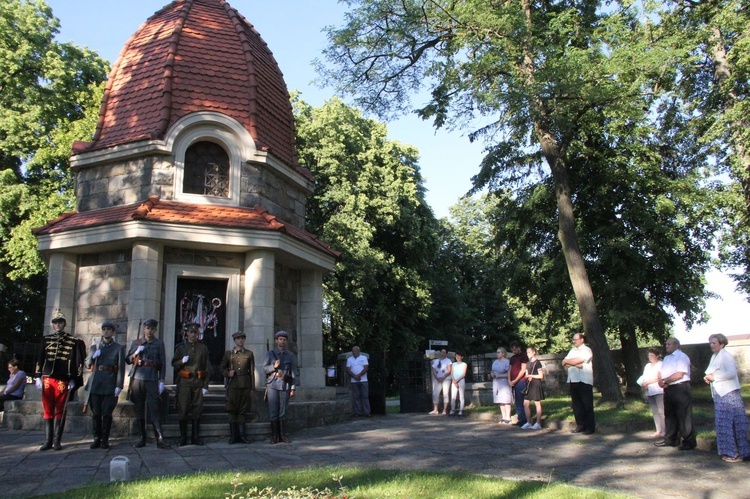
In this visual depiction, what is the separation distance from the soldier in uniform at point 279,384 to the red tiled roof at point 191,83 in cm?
507

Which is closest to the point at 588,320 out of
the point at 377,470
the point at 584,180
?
the point at 584,180

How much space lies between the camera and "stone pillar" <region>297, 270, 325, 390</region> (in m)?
13.5

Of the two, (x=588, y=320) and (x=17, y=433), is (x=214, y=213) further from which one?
(x=588, y=320)

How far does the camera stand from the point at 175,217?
11406 mm

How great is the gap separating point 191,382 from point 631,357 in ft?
47.7

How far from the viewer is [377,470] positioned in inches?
252

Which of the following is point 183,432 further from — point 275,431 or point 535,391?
point 535,391

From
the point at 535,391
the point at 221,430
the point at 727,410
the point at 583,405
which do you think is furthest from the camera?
the point at 535,391

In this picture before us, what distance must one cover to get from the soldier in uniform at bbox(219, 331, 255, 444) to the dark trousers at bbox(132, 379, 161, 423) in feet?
3.46

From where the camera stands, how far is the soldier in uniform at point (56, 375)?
8.45 metres

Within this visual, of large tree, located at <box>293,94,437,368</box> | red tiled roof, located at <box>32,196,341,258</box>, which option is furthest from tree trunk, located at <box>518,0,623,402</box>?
large tree, located at <box>293,94,437,368</box>

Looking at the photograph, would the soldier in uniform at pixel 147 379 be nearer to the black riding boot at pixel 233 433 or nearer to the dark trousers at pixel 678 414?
the black riding boot at pixel 233 433

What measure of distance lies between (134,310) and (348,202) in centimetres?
1609

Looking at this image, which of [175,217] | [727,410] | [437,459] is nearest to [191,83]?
[175,217]
